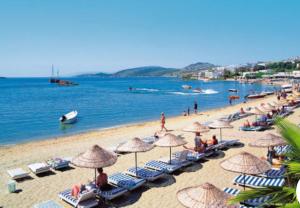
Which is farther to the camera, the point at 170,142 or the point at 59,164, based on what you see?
the point at 59,164

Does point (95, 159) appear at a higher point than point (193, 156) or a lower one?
higher

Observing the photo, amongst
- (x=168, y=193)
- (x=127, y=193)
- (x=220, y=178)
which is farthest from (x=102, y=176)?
(x=220, y=178)

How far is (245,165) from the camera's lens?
27.2ft

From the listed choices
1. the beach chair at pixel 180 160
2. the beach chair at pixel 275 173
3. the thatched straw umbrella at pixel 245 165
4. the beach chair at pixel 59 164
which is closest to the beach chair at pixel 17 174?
the beach chair at pixel 59 164

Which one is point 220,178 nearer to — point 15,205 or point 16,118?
point 15,205

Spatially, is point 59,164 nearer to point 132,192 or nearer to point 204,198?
point 132,192

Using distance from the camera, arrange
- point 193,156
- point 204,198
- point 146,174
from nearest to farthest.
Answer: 1. point 204,198
2. point 146,174
3. point 193,156

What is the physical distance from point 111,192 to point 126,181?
1047 mm

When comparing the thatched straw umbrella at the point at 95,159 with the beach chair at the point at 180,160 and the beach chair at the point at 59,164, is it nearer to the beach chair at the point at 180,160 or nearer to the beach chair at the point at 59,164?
the beach chair at the point at 180,160

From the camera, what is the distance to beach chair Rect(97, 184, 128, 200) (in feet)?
28.9

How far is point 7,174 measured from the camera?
12.1m

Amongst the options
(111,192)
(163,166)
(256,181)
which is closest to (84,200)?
(111,192)

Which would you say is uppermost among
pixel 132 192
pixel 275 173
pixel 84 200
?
pixel 275 173

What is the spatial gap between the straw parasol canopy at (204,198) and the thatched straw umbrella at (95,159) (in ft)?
11.3
